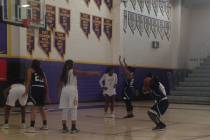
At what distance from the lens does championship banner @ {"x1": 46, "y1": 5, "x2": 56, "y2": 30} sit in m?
19.0

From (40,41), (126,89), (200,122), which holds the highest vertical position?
(40,41)

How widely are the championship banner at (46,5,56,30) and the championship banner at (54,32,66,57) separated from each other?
47cm

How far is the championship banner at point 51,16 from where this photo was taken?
19.0m

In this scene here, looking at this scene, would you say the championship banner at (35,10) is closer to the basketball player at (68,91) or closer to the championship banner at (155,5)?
the basketball player at (68,91)

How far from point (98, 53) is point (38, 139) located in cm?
1336

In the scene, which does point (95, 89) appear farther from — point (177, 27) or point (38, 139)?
point (38, 139)

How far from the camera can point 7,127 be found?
10828mm

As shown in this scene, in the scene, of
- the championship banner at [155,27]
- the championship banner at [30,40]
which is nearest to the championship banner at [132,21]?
the championship banner at [155,27]

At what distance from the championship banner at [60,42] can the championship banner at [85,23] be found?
1460 mm

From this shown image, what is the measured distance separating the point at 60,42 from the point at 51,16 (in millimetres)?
1322

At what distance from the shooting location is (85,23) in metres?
21.2

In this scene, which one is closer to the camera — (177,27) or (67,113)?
(67,113)

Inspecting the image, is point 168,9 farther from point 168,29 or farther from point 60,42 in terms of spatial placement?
point 60,42

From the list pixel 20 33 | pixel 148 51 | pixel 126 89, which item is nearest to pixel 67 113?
pixel 126 89
